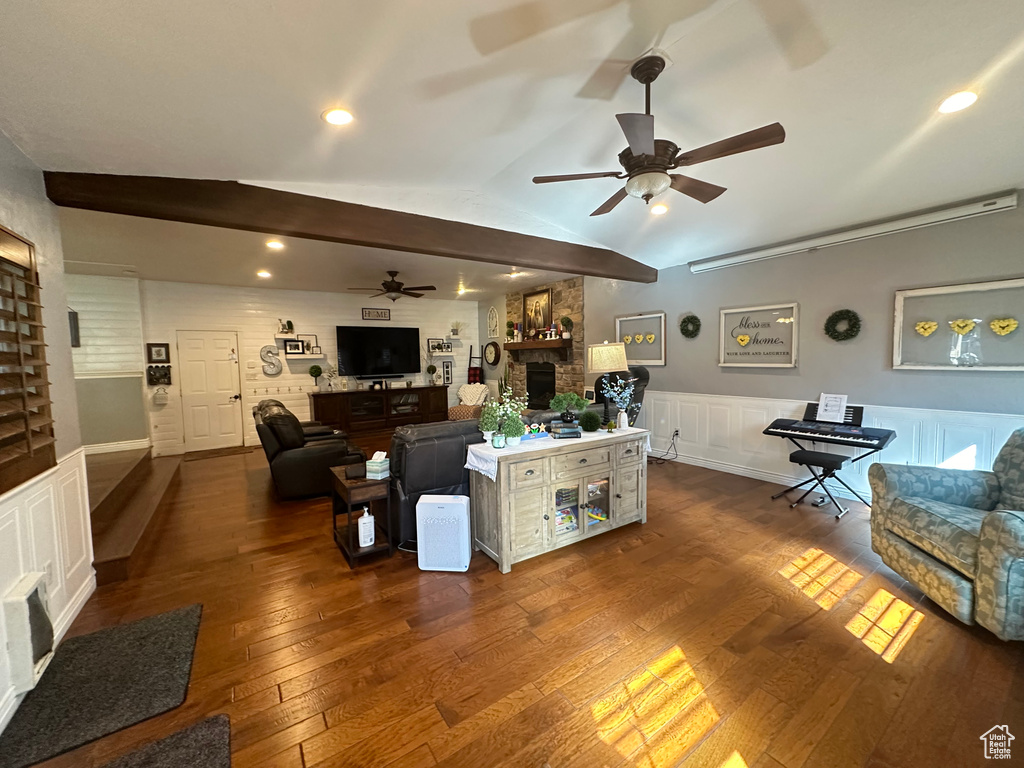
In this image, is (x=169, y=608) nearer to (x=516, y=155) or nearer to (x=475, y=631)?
(x=475, y=631)

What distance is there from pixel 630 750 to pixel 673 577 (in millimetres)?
1294

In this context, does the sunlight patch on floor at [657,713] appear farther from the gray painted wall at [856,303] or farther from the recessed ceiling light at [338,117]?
the gray painted wall at [856,303]

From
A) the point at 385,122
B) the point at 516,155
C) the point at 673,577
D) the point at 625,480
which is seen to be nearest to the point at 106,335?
the point at 385,122

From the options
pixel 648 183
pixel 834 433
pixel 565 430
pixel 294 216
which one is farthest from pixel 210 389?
pixel 834 433

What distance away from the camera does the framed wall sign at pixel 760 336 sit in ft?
14.0

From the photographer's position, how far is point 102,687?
70.0 inches

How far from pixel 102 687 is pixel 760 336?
19.0ft

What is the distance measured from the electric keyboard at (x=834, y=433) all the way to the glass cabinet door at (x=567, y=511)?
234 cm

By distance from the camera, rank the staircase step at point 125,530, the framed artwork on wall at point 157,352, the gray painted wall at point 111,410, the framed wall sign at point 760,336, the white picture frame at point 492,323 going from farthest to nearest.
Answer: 1. the white picture frame at point 492,323
2. the framed artwork on wall at point 157,352
3. the gray painted wall at point 111,410
4. the framed wall sign at point 760,336
5. the staircase step at point 125,530

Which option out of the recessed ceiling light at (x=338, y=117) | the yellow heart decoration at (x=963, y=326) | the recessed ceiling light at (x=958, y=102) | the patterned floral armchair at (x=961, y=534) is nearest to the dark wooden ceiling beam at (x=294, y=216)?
the recessed ceiling light at (x=338, y=117)

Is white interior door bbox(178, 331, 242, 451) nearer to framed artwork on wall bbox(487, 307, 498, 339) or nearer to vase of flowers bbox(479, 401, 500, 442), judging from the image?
framed artwork on wall bbox(487, 307, 498, 339)

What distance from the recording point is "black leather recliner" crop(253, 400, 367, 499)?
3.99 metres

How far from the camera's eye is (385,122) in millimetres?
2305

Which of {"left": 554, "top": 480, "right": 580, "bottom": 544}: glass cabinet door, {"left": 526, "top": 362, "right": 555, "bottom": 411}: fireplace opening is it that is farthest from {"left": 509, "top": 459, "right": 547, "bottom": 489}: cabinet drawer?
{"left": 526, "top": 362, "right": 555, "bottom": 411}: fireplace opening
